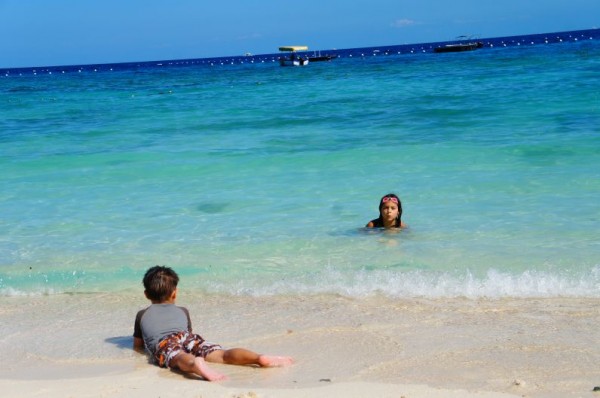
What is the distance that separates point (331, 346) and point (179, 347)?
35.6 inches

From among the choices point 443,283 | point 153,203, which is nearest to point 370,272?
point 443,283

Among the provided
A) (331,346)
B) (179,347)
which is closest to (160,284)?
(179,347)

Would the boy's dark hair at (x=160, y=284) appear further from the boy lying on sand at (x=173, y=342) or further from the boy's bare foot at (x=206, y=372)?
the boy's bare foot at (x=206, y=372)

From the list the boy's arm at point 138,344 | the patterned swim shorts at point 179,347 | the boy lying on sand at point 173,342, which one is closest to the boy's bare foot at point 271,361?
the boy lying on sand at point 173,342

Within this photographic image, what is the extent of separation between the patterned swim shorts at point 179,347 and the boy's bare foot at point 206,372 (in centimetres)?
28

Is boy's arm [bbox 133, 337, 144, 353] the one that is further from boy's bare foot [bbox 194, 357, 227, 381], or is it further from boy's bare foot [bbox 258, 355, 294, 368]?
boy's bare foot [bbox 258, 355, 294, 368]

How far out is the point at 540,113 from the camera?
55.6ft

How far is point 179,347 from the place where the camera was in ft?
15.3

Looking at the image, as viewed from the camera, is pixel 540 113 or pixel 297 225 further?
pixel 540 113

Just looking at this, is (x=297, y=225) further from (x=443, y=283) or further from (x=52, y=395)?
(x=52, y=395)

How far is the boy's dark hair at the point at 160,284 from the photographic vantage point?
5070 millimetres

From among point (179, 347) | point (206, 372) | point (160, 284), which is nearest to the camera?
point (206, 372)

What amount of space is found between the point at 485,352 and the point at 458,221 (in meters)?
3.82

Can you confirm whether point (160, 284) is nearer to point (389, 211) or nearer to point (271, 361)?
point (271, 361)
